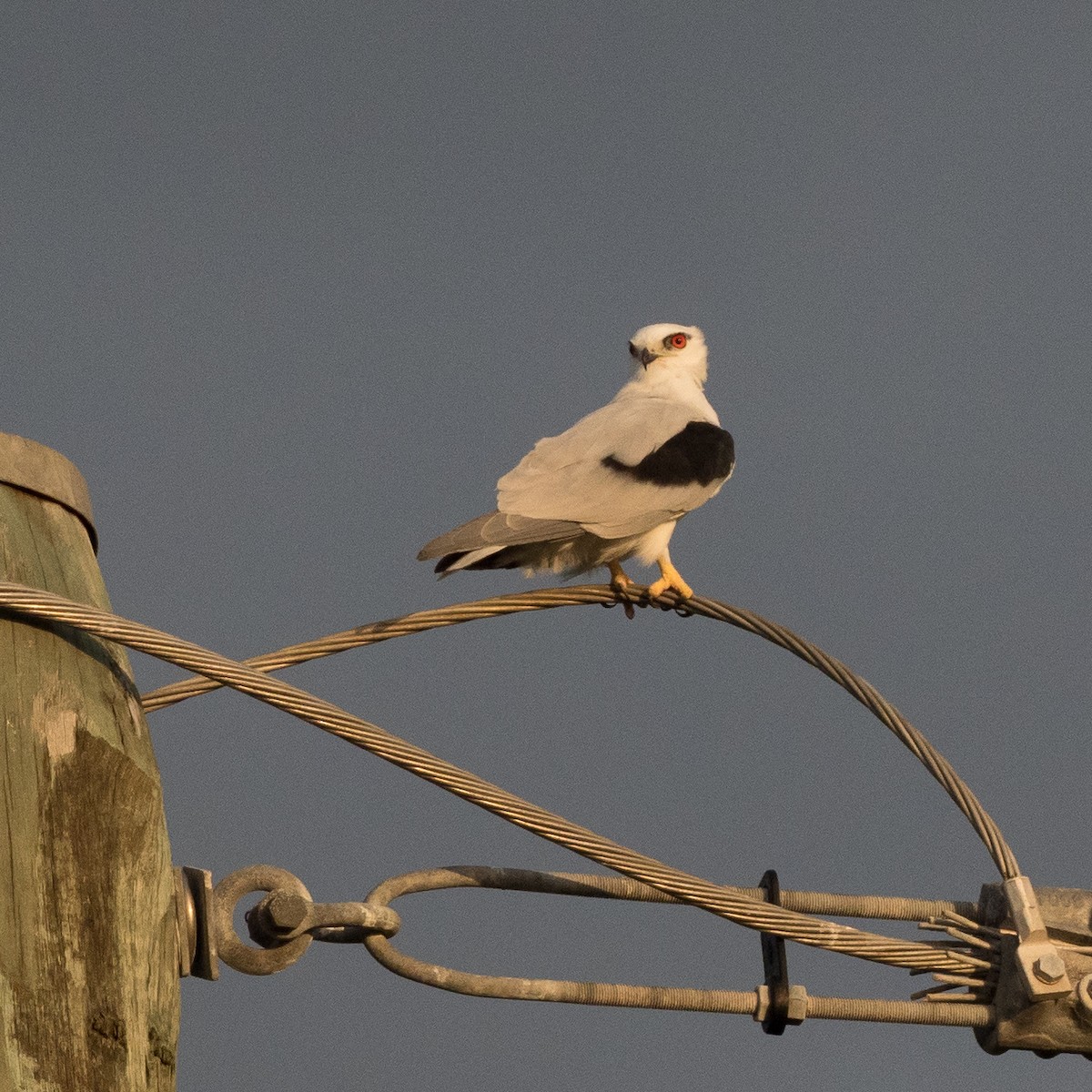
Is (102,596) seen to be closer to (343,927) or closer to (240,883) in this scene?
(240,883)

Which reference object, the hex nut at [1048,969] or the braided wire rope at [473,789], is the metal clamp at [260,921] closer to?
the braided wire rope at [473,789]

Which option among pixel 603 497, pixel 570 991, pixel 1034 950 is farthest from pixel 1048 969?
pixel 603 497

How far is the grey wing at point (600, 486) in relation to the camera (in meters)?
5.73

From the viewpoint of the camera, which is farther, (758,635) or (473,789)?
(758,635)

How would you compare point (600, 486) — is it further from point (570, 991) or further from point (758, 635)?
point (570, 991)

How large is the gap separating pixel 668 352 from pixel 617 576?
2.04 metres

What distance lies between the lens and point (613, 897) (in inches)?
182

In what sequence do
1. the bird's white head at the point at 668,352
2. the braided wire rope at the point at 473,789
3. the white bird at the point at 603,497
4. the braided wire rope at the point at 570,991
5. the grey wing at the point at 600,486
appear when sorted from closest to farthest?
the braided wire rope at the point at 473,789 → the braided wire rope at the point at 570,991 → the white bird at the point at 603,497 → the grey wing at the point at 600,486 → the bird's white head at the point at 668,352

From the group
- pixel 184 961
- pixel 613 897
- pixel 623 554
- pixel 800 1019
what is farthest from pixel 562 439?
pixel 184 961

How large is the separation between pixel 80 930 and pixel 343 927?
998 millimetres

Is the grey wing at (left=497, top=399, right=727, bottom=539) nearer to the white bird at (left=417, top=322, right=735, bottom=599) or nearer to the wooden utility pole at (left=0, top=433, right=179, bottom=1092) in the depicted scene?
the white bird at (left=417, top=322, right=735, bottom=599)

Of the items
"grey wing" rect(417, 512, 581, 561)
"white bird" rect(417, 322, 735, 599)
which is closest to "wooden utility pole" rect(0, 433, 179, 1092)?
"grey wing" rect(417, 512, 581, 561)

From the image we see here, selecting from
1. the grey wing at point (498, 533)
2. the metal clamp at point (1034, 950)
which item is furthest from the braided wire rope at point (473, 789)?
the grey wing at point (498, 533)

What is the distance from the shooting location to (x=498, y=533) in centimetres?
536
